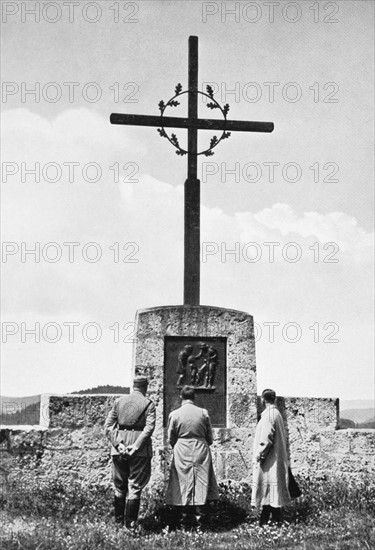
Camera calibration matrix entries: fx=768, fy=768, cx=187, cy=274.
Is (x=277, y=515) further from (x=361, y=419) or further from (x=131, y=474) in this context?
(x=361, y=419)

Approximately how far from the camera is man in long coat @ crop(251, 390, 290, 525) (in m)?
7.98

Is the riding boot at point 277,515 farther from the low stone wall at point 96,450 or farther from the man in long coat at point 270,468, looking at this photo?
the low stone wall at point 96,450

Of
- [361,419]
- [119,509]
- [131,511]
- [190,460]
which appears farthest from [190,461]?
[361,419]

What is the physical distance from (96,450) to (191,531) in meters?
2.10

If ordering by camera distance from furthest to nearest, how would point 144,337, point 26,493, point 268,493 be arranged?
point 144,337 → point 26,493 → point 268,493

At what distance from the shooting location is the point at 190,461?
8.06 metres

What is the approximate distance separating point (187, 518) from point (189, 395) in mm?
1290

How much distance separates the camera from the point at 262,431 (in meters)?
8.15

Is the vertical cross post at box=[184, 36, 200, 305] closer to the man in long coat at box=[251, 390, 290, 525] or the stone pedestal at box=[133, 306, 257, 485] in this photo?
the stone pedestal at box=[133, 306, 257, 485]

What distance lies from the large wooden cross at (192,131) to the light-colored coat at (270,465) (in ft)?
7.18

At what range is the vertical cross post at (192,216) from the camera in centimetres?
982

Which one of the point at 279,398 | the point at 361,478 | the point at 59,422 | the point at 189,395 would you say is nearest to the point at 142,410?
the point at 189,395

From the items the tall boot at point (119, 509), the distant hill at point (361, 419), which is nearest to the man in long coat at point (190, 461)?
the tall boot at point (119, 509)

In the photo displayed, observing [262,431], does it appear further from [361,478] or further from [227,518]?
[361,478]
